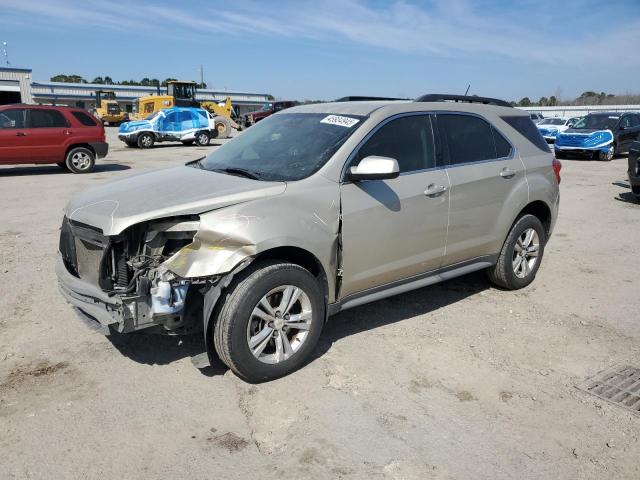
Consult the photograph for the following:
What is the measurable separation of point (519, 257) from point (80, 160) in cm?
1231

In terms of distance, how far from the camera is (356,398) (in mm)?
3352

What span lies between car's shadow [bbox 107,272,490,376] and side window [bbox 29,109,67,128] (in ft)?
36.5

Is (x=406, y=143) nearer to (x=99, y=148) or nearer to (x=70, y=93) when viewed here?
(x=99, y=148)

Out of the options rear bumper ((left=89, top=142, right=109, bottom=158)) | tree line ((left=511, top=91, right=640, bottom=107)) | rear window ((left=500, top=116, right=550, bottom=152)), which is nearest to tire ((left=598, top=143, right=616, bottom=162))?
rear window ((left=500, top=116, right=550, bottom=152))

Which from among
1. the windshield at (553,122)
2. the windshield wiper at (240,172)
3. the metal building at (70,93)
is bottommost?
the windshield wiper at (240,172)

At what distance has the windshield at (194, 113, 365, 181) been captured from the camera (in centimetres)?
382

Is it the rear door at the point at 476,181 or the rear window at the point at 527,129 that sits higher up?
the rear window at the point at 527,129

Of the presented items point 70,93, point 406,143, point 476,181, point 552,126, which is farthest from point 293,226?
point 70,93

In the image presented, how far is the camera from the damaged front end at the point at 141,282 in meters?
3.14

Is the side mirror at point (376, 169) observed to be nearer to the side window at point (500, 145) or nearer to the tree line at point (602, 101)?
the side window at point (500, 145)

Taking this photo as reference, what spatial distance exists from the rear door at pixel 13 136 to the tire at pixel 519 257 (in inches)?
479

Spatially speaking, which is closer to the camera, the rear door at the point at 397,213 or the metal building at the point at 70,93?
the rear door at the point at 397,213

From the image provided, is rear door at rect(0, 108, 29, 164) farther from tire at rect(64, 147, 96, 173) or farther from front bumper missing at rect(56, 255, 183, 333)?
front bumper missing at rect(56, 255, 183, 333)

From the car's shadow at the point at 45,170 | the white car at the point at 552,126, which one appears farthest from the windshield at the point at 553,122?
Answer: the car's shadow at the point at 45,170
